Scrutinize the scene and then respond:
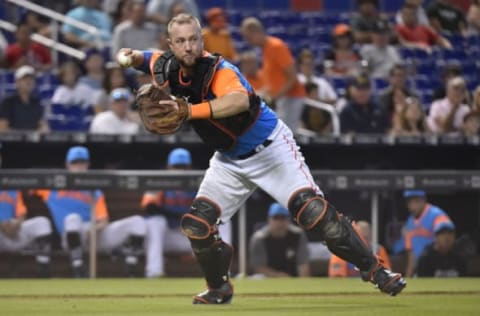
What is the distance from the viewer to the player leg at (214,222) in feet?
24.7

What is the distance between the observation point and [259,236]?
11203 millimetres

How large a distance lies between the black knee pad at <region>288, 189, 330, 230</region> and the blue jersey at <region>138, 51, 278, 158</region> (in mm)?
435

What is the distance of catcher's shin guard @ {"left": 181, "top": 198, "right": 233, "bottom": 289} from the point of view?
7.53 meters

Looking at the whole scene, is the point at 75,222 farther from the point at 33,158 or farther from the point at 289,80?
the point at 289,80

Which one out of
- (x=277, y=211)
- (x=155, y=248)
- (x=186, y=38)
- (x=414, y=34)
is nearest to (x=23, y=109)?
(x=155, y=248)

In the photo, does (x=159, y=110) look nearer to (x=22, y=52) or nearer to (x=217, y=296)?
(x=217, y=296)

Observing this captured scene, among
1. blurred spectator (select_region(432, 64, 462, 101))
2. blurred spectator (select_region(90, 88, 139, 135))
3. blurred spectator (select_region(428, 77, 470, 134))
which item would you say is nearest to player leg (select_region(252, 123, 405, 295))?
blurred spectator (select_region(90, 88, 139, 135))

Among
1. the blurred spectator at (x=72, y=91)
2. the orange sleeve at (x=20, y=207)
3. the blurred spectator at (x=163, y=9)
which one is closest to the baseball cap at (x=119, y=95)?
the blurred spectator at (x=72, y=91)

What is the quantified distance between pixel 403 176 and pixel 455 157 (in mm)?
1512

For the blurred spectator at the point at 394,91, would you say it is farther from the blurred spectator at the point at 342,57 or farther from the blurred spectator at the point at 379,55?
the blurred spectator at the point at 342,57

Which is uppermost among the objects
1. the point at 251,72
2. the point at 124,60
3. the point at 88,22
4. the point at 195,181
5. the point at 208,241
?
the point at 124,60

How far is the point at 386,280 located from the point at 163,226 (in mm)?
4161

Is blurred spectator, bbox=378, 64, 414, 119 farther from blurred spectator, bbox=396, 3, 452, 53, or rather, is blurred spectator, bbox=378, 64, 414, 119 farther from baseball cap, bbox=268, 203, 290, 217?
baseball cap, bbox=268, 203, 290, 217

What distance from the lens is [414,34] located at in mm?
16906
